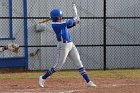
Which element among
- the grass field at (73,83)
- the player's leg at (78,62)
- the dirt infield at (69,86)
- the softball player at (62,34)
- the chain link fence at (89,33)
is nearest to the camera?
the dirt infield at (69,86)

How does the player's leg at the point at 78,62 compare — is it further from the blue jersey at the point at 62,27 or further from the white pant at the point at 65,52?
the blue jersey at the point at 62,27

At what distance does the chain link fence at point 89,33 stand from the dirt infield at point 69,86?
Result: 340cm

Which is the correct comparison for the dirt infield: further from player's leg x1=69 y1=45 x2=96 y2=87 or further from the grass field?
player's leg x1=69 y1=45 x2=96 y2=87

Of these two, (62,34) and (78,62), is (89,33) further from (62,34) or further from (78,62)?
(62,34)

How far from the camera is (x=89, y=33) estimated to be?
1677 centimetres

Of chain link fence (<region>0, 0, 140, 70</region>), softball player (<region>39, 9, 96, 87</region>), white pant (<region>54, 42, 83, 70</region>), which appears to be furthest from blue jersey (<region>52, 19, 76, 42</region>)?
chain link fence (<region>0, 0, 140, 70</region>)

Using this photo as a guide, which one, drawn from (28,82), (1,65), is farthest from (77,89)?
(1,65)

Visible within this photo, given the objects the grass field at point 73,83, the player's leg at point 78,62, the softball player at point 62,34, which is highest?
the softball player at point 62,34

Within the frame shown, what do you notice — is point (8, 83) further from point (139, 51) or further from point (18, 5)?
point (139, 51)

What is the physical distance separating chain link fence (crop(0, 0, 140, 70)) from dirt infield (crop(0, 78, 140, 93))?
340 centimetres

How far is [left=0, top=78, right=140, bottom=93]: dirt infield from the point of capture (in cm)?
1060

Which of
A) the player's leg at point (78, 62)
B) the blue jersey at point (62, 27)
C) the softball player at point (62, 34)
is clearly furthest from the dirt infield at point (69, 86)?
the blue jersey at point (62, 27)

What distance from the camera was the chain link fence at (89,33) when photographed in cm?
1608

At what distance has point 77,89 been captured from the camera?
10859mm
